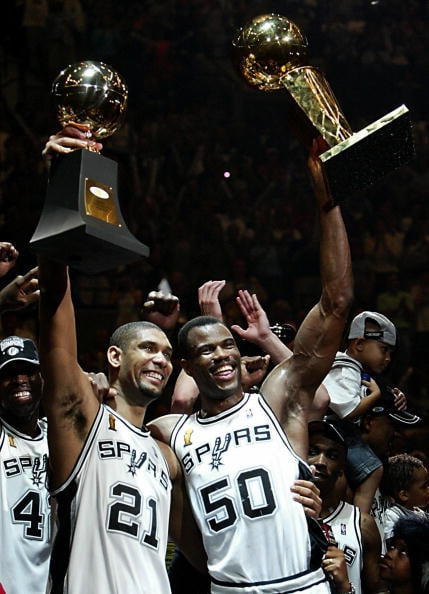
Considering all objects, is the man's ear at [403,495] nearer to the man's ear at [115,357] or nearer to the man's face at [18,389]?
the man's face at [18,389]

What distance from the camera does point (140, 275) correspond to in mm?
9602

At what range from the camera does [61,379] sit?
326 centimetres

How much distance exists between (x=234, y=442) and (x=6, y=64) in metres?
8.45

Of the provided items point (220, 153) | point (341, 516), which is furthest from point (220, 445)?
point (220, 153)

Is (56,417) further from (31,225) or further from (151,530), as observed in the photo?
(31,225)

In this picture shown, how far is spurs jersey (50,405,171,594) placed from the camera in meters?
3.21

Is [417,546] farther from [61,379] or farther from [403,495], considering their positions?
[61,379]

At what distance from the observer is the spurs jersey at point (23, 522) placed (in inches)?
151

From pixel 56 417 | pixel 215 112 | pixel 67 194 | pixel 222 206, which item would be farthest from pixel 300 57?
pixel 215 112

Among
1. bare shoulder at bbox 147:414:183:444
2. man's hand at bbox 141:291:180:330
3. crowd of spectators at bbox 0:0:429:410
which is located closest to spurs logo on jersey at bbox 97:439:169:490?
bare shoulder at bbox 147:414:183:444

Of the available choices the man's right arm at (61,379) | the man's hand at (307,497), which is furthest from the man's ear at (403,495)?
the man's right arm at (61,379)

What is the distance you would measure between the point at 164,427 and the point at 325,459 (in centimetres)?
89

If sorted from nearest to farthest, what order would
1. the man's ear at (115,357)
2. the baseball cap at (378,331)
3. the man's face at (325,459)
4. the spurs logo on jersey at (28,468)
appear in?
1. the man's ear at (115,357)
2. the spurs logo on jersey at (28,468)
3. the man's face at (325,459)
4. the baseball cap at (378,331)

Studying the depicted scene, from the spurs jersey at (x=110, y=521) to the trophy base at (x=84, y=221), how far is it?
0.71 meters
